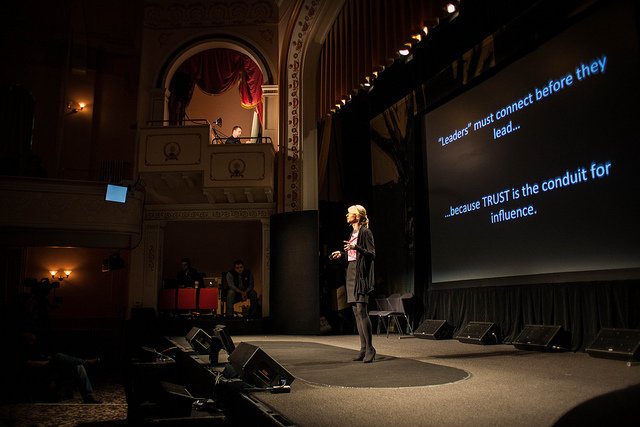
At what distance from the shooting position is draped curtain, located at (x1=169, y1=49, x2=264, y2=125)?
11.9 metres

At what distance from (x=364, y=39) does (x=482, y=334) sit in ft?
15.5

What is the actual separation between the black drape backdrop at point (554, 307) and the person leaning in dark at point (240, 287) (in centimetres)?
406

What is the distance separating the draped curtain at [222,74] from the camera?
11.9 m

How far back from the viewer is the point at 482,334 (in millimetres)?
6023

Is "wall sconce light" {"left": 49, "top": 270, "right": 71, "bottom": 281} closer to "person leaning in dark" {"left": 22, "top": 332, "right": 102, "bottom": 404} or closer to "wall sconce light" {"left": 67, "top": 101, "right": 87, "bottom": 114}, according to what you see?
"wall sconce light" {"left": 67, "top": 101, "right": 87, "bottom": 114}

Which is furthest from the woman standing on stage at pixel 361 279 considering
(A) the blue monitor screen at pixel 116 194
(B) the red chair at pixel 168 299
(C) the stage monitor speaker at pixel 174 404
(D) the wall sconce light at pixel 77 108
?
(D) the wall sconce light at pixel 77 108

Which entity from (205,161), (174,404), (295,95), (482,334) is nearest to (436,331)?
(482,334)

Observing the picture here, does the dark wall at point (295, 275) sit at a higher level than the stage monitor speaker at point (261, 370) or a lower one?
higher

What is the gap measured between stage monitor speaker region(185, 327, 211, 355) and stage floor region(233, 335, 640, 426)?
0.86m

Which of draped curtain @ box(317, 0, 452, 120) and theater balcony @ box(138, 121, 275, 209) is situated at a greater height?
draped curtain @ box(317, 0, 452, 120)

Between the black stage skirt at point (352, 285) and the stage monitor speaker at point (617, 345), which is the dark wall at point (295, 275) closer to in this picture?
the black stage skirt at point (352, 285)

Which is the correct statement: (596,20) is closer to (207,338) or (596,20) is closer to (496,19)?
(496,19)

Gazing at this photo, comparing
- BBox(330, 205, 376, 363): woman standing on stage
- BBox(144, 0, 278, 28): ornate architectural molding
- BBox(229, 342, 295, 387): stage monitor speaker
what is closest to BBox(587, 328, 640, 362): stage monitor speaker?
BBox(330, 205, 376, 363): woman standing on stage

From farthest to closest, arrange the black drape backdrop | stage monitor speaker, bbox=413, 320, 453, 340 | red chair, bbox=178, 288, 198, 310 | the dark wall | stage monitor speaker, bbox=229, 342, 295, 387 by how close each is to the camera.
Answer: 1. red chair, bbox=178, 288, 198, 310
2. the dark wall
3. stage monitor speaker, bbox=413, 320, 453, 340
4. the black drape backdrop
5. stage monitor speaker, bbox=229, 342, 295, 387
